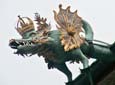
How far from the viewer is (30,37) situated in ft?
57.7

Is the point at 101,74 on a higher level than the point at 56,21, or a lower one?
lower

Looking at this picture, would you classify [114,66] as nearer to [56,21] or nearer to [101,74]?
[101,74]

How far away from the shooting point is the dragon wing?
57.6ft

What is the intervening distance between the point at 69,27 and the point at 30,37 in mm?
864

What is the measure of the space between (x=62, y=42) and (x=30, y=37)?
702mm

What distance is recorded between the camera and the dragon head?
56.8 ft

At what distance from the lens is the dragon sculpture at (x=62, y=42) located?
17.4 m

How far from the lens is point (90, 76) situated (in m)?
17.6

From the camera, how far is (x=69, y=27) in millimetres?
17734

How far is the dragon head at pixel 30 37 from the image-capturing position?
17.3 meters

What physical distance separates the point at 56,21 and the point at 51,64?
0.96 meters

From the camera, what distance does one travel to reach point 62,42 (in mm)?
17406

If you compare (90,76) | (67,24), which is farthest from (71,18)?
(90,76)

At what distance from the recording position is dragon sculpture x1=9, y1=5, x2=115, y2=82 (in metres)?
17.4
